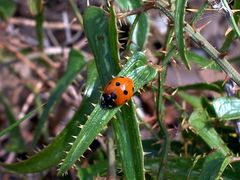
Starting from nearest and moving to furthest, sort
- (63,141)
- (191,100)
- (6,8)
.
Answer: (63,141) → (191,100) → (6,8)

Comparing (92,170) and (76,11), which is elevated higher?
(76,11)

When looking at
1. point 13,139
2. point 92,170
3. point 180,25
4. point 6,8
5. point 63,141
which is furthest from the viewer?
point 6,8

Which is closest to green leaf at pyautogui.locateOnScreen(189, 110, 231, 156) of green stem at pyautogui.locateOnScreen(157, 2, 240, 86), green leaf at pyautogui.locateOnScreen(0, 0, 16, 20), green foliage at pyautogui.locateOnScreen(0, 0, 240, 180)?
green foliage at pyautogui.locateOnScreen(0, 0, 240, 180)

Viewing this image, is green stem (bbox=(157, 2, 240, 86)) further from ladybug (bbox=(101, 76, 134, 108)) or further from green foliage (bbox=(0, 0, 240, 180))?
ladybug (bbox=(101, 76, 134, 108))

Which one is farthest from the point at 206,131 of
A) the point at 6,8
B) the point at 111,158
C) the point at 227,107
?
the point at 6,8

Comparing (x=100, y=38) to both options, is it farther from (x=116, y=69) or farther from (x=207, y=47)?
(x=207, y=47)

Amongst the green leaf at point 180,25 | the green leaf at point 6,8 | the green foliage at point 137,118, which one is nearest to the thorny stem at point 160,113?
the green foliage at point 137,118
